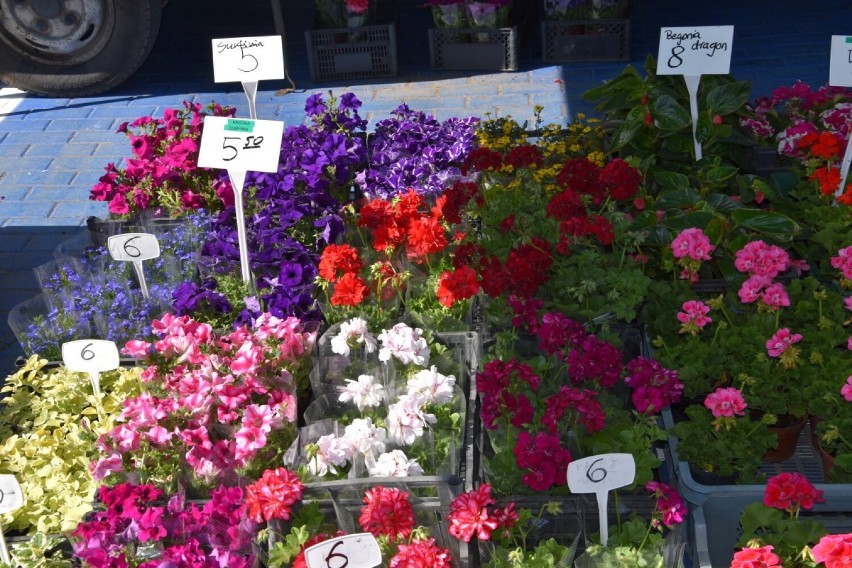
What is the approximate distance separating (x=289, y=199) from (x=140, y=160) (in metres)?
0.78

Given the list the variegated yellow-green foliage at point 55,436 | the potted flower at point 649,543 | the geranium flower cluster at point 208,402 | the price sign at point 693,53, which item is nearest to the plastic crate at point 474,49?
the price sign at point 693,53

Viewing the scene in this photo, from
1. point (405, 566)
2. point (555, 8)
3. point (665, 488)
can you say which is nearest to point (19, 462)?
point (405, 566)

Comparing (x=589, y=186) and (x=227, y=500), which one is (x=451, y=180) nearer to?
(x=589, y=186)

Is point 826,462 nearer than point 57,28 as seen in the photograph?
Yes

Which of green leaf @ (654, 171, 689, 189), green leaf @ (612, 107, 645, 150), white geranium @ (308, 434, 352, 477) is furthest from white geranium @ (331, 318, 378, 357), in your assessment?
green leaf @ (612, 107, 645, 150)

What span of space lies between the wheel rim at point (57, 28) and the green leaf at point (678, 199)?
420 centimetres

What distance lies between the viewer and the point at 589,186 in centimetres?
271

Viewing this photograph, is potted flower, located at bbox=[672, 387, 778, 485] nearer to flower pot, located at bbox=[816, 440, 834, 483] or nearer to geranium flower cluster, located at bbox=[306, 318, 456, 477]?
flower pot, located at bbox=[816, 440, 834, 483]

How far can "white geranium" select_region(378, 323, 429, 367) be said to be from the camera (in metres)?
2.36

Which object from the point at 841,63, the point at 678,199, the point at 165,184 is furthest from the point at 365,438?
the point at 841,63

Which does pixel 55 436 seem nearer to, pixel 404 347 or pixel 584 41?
pixel 404 347

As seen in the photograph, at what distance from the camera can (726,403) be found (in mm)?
2199

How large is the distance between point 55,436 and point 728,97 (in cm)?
262

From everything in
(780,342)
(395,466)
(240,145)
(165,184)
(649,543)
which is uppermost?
(240,145)
